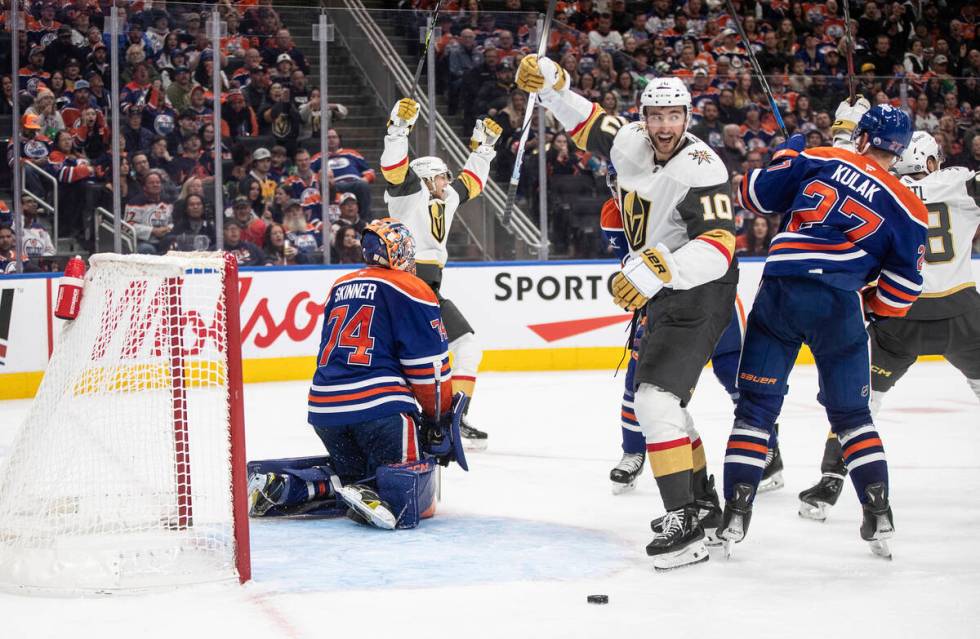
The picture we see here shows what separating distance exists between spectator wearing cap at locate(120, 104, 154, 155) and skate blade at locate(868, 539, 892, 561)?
19.4 ft

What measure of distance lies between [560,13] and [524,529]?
8531 mm

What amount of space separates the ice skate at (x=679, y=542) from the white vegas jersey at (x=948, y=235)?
1.67 meters

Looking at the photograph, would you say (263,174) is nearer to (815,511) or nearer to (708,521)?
(815,511)

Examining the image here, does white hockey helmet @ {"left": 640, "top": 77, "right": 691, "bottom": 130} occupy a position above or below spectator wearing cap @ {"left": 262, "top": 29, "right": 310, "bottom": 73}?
below

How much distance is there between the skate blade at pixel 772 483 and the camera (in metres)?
4.98

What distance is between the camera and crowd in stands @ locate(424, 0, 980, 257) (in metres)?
9.39

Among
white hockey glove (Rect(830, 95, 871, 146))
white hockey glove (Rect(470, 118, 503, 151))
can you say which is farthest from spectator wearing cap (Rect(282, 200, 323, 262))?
white hockey glove (Rect(830, 95, 871, 146))


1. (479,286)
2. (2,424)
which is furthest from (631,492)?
(479,286)

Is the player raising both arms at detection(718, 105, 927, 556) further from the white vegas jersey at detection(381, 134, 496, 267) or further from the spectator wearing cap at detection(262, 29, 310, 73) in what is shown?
the spectator wearing cap at detection(262, 29, 310, 73)

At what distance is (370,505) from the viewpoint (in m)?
4.22

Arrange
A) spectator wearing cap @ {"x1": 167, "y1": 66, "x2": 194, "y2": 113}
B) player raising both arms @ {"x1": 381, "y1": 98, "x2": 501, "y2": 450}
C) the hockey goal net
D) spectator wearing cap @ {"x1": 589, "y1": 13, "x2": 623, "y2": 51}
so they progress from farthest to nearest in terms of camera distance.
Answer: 1. spectator wearing cap @ {"x1": 589, "y1": 13, "x2": 623, "y2": 51}
2. spectator wearing cap @ {"x1": 167, "y1": 66, "x2": 194, "y2": 113}
3. player raising both arms @ {"x1": 381, "y1": 98, "x2": 501, "y2": 450}
4. the hockey goal net

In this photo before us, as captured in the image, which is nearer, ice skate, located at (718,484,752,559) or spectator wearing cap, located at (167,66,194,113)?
ice skate, located at (718,484,752,559)

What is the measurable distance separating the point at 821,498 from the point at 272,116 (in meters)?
5.45

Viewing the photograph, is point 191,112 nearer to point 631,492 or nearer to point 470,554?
point 631,492
